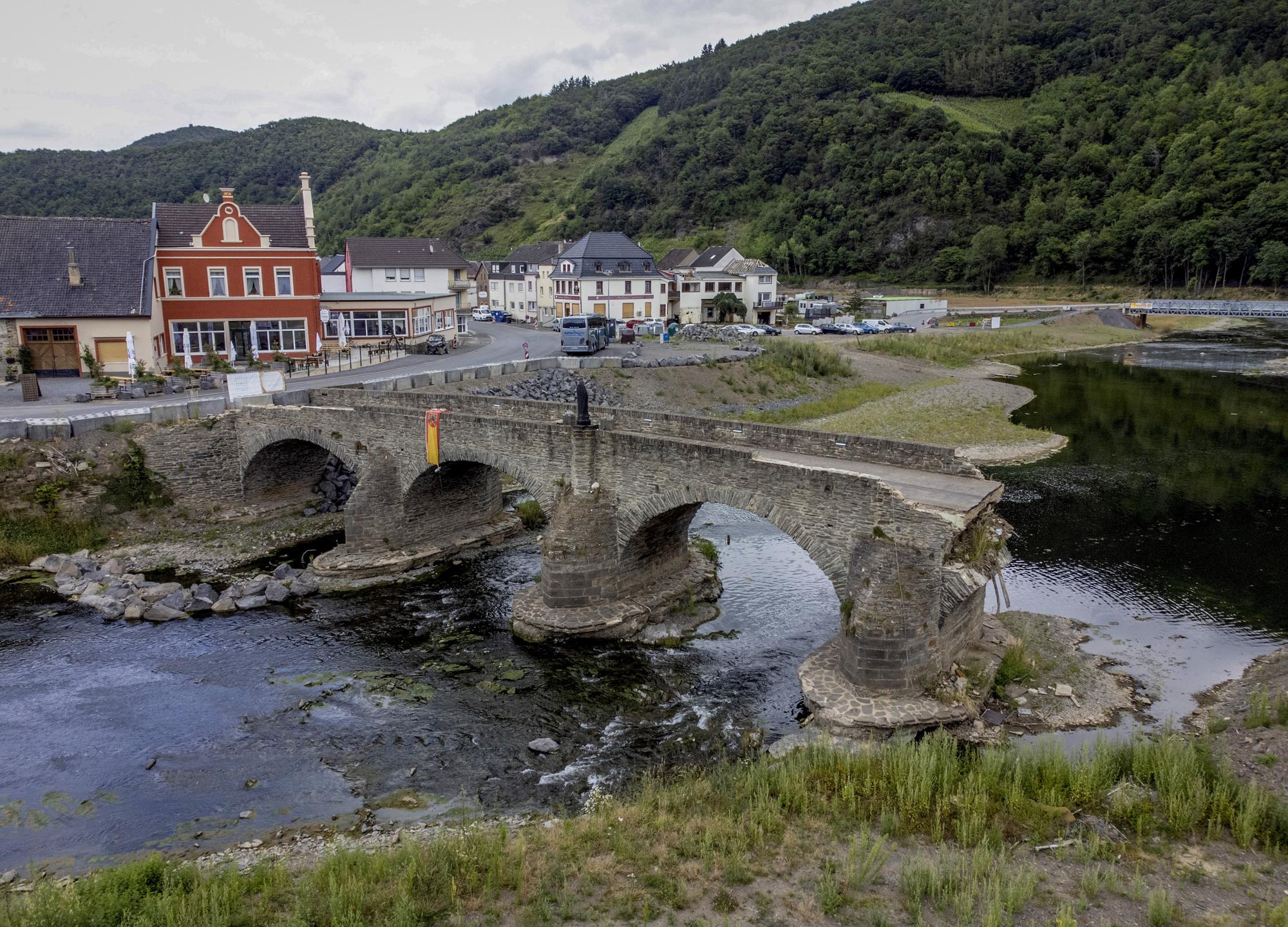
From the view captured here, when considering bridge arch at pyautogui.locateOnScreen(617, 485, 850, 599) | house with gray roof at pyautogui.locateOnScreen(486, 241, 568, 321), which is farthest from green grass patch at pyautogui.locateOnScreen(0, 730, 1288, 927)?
house with gray roof at pyautogui.locateOnScreen(486, 241, 568, 321)

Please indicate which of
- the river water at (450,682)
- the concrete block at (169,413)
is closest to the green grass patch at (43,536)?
the river water at (450,682)

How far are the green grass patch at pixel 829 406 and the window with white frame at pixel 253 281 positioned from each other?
25343 mm

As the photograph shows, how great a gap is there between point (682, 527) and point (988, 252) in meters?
94.3

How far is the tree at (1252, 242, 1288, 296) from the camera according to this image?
89.3m

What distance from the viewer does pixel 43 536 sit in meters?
26.1

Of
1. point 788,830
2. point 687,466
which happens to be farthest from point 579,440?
point 788,830

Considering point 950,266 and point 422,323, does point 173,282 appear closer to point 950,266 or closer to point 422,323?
point 422,323

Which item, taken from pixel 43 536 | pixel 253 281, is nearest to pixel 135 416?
pixel 43 536

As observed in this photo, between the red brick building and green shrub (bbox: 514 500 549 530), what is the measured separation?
759 inches

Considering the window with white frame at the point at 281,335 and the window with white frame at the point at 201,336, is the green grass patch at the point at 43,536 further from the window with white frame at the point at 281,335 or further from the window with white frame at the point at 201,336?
the window with white frame at the point at 281,335

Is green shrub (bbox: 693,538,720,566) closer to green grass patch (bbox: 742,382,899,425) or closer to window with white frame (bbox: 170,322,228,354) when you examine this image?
green grass patch (bbox: 742,382,899,425)

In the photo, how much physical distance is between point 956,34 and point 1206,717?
165 m

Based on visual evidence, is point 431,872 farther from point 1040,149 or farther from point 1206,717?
point 1040,149

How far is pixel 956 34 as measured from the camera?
15075 centimetres
